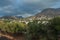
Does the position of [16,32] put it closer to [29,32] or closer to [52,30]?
[29,32]

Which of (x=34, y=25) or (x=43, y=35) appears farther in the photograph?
(x=34, y=25)

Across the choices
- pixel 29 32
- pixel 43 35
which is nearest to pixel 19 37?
pixel 29 32

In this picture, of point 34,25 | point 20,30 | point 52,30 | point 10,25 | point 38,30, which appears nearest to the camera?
point 52,30

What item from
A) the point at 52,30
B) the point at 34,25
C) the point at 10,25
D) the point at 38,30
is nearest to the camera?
the point at 52,30

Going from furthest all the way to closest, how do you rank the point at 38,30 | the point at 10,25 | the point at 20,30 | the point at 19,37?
1. the point at 10,25
2. the point at 20,30
3. the point at 19,37
4. the point at 38,30

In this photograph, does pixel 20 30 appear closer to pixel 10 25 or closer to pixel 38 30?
pixel 10 25

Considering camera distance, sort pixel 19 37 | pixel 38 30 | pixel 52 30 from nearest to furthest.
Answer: pixel 52 30 → pixel 38 30 → pixel 19 37

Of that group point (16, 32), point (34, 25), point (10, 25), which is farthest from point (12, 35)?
point (34, 25)

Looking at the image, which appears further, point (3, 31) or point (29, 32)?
point (3, 31)
